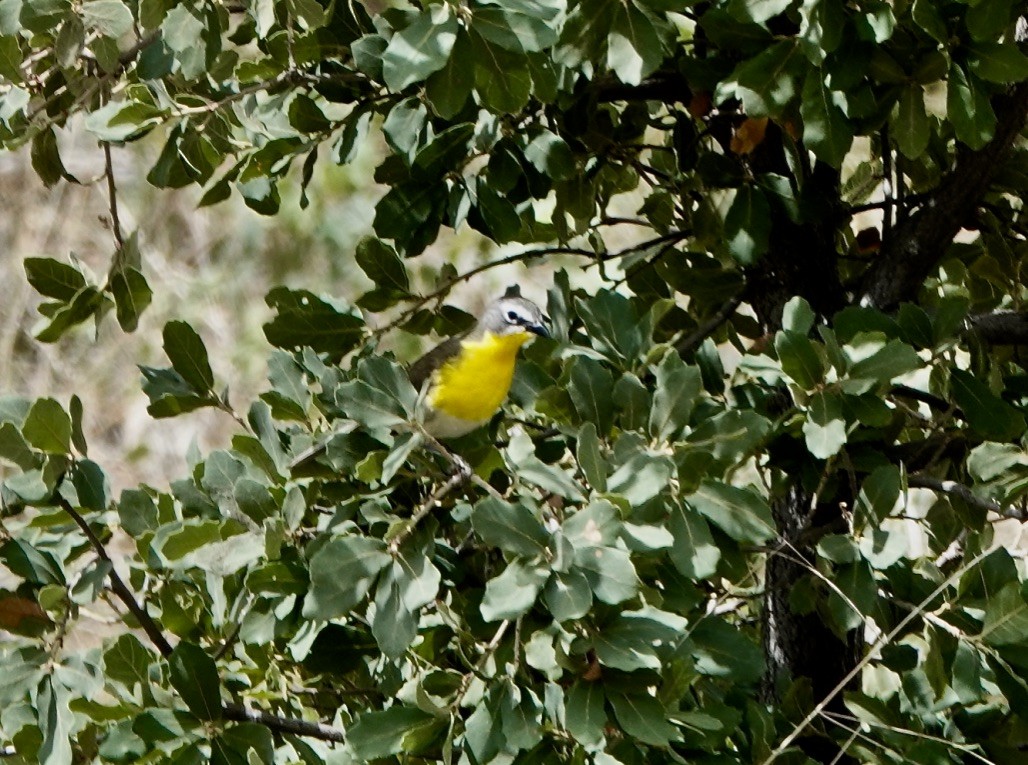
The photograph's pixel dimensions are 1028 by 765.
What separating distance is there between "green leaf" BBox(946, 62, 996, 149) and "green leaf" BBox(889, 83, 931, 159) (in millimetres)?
43

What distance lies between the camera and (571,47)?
134 centimetres

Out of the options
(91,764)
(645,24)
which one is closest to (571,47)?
(645,24)

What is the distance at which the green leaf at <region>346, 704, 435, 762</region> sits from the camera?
134 centimetres

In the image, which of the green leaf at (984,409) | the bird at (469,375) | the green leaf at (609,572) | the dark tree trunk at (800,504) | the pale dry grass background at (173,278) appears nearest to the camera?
the green leaf at (609,572)

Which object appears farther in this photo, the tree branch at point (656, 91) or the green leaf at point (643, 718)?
the tree branch at point (656, 91)

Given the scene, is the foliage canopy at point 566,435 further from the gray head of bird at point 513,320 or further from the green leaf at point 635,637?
the gray head of bird at point 513,320

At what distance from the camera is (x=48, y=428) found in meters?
1.49

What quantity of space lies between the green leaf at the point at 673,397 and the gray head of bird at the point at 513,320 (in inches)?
46.0

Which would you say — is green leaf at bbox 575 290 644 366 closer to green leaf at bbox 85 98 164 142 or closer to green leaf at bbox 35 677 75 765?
green leaf at bbox 85 98 164 142

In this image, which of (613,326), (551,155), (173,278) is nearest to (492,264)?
(551,155)

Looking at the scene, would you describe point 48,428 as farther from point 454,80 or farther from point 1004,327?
point 1004,327

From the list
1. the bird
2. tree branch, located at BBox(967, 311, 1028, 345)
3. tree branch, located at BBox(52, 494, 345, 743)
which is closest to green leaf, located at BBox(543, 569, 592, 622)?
tree branch, located at BBox(52, 494, 345, 743)

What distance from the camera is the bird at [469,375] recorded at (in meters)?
2.13

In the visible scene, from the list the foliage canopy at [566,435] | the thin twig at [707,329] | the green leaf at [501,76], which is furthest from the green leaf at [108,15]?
the thin twig at [707,329]
